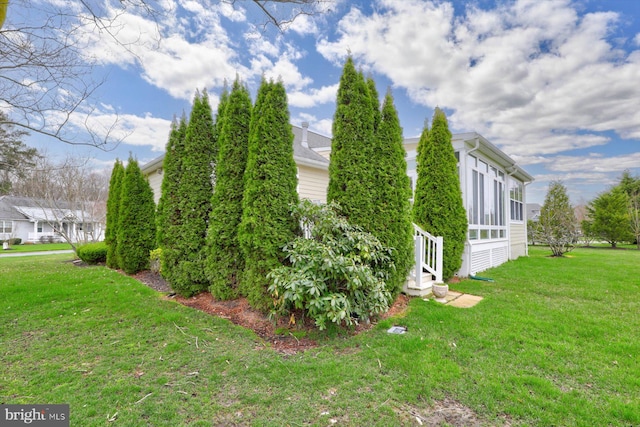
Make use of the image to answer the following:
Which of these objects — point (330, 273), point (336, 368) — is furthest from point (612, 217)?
point (336, 368)

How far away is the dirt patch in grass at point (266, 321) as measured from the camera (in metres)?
3.66

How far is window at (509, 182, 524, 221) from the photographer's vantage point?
13.0m

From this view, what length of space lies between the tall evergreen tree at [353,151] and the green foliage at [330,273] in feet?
1.02

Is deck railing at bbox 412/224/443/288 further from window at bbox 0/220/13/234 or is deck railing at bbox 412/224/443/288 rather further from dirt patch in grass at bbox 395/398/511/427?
window at bbox 0/220/13/234

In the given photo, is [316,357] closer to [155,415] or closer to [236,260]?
[155,415]

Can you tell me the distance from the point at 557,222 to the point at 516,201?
4003mm

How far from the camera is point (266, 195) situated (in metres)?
4.26

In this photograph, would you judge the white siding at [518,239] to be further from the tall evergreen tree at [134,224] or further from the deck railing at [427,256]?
the tall evergreen tree at [134,224]

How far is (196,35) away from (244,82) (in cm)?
127

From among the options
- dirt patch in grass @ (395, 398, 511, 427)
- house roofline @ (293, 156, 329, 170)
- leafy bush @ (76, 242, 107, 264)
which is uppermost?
house roofline @ (293, 156, 329, 170)

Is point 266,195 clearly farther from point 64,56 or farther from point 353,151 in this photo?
point 64,56

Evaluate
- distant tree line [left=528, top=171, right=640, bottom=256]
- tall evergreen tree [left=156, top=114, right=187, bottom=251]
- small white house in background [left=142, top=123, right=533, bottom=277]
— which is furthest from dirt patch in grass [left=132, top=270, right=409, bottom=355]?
distant tree line [left=528, top=171, right=640, bottom=256]

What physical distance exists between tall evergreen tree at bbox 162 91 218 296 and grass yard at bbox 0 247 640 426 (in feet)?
2.52

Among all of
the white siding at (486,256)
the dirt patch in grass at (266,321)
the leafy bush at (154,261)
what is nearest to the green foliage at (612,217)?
the white siding at (486,256)
